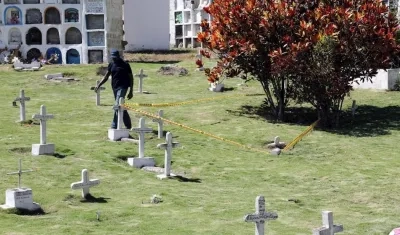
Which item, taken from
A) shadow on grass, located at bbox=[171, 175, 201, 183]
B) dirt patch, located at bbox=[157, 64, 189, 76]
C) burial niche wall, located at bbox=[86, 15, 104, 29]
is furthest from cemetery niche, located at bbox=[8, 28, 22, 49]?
shadow on grass, located at bbox=[171, 175, 201, 183]

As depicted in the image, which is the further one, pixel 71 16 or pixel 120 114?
pixel 71 16

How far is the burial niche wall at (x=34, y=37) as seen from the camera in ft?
111

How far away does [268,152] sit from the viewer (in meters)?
16.7

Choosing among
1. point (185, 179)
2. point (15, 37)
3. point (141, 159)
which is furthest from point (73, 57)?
point (185, 179)

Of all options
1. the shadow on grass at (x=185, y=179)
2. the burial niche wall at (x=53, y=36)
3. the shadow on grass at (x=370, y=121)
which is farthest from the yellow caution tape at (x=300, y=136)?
the burial niche wall at (x=53, y=36)

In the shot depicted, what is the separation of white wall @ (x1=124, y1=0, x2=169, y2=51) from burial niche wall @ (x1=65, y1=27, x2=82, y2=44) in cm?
530

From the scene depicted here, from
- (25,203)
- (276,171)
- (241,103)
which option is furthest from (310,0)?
(25,203)

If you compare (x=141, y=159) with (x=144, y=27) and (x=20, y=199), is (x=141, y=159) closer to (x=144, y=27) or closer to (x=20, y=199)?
(x=20, y=199)

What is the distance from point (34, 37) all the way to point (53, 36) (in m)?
0.83

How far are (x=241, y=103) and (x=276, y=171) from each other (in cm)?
836

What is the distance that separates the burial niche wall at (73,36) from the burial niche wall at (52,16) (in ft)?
2.05

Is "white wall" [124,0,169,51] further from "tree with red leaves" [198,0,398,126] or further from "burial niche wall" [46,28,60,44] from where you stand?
"tree with red leaves" [198,0,398,126]

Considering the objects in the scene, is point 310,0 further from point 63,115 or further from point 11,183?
point 11,183

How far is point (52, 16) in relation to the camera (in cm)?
3384
